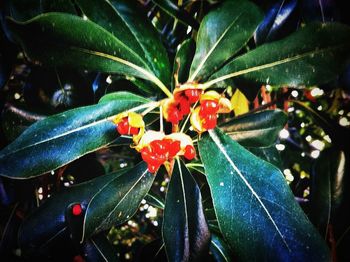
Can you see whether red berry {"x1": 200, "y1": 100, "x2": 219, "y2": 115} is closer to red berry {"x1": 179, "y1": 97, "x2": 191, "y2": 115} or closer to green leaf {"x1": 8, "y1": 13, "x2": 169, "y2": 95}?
red berry {"x1": 179, "y1": 97, "x2": 191, "y2": 115}

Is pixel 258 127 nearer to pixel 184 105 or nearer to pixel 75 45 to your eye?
pixel 184 105

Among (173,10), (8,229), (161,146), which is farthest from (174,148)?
(8,229)

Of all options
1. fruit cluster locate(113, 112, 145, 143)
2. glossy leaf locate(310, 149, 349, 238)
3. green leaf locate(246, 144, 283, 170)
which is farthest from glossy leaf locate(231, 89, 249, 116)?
fruit cluster locate(113, 112, 145, 143)

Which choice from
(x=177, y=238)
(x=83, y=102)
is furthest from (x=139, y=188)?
(x=83, y=102)

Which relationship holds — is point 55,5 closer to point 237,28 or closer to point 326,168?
point 237,28

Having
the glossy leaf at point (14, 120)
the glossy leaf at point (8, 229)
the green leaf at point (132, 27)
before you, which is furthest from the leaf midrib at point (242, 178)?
the glossy leaf at point (8, 229)

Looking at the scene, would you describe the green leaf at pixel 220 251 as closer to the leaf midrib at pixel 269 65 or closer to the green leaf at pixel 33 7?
the leaf midrib at pixel 269 65
